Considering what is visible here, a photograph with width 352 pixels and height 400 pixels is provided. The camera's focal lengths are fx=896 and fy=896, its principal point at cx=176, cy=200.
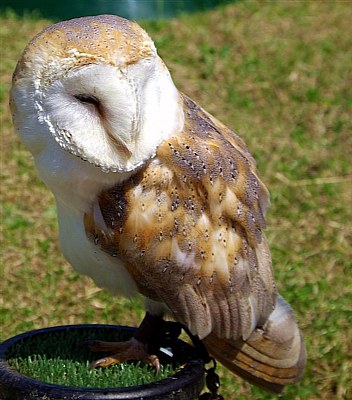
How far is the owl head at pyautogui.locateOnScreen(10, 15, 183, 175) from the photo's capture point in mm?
2166

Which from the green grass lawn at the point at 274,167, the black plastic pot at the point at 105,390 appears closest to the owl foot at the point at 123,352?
the black plastic pot at the point at 105,390

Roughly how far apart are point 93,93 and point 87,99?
3 cm

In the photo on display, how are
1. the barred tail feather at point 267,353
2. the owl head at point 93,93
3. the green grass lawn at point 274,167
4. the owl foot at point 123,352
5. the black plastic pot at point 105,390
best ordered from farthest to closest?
the green grass lawn at point 274,167, the barred tail feather at point 267,353, the owl foot at point 123,352, the black plastic pot at point 105,390, the owl head at point 93,93

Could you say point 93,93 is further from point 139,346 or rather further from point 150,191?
point 139,346

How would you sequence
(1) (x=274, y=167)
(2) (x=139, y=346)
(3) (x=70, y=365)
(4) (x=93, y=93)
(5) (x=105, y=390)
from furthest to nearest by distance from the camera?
(1) (x=274, y=167), (2) (x=139, y=346), (3) (x=70, y=365), (5) (x=105, y=390), (4) (x=93, y=93)

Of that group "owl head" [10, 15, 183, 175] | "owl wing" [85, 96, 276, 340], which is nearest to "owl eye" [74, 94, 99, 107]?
"owl head" [10, 15, 183, 175]

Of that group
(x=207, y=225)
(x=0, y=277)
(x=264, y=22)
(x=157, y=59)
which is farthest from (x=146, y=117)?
(x=264, y=22)

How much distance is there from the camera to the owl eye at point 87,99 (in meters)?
2.19

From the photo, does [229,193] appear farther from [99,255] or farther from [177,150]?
[99,255]

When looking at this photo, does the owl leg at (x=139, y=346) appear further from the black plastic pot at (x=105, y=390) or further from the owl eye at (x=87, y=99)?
the owl eye at (x=87, y=99)

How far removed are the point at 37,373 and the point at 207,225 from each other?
2.09 ft

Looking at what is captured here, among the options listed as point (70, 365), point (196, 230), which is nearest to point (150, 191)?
point (196, 230)

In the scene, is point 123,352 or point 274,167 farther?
point 274,167

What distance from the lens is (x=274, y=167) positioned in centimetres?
522
